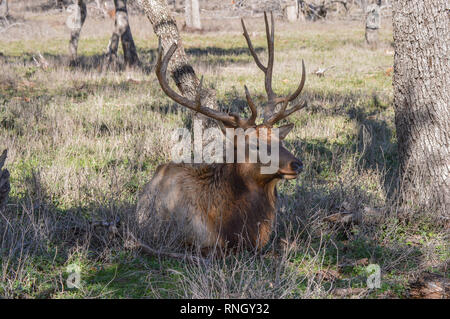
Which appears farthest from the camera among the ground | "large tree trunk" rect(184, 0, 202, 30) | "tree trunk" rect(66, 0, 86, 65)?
"large tree trunk" rect(184, 0, 202, 30)

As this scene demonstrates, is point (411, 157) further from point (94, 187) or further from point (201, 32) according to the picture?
point (201, 32)

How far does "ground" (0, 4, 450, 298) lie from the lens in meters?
4.05

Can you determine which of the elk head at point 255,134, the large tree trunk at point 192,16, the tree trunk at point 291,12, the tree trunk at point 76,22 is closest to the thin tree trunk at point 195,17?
the large tree trunk at point 192,16

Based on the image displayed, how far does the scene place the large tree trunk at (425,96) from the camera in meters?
5.28

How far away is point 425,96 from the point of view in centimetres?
539

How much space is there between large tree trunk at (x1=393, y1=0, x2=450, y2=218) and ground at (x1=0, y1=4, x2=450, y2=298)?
1.03ft

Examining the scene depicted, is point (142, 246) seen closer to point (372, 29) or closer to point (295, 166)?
point (295, 166)

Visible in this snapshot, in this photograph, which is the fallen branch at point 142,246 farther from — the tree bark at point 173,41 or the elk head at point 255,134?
the tree bark at point 173,41

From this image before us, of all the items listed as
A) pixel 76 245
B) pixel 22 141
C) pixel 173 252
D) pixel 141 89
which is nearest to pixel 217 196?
pixel 173 252

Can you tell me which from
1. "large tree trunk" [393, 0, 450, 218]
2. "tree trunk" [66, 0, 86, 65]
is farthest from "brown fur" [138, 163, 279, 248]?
Answer: "tree trunk" [66, 0, 86, 65]

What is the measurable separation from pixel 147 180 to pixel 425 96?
3.34 metres

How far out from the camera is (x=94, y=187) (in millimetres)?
5863

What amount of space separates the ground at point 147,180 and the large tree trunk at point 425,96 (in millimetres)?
315

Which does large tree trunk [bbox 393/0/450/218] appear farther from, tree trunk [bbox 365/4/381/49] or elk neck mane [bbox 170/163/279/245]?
tree trunk [bbox 365/4/381/49]
